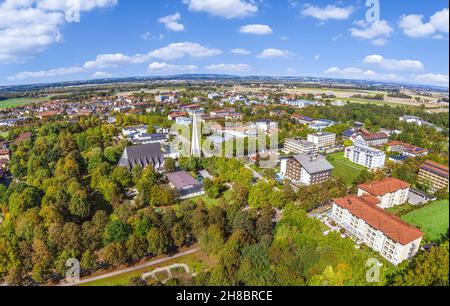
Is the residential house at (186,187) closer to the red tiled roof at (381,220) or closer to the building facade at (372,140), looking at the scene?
the red tiled roof at (381,220)

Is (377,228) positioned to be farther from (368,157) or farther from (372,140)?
(372,140)

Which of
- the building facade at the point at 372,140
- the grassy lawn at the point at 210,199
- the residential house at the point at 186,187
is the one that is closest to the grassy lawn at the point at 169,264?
the grassy lawn at the point at 210,199

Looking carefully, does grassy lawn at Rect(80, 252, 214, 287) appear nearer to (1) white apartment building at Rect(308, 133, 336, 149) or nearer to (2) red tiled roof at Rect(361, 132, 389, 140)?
(1) white apartment building at Rect(308, 133, 336, 149)

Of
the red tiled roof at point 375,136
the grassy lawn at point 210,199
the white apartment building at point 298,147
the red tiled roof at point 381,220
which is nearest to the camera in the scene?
the red tiled roof at point 381,220

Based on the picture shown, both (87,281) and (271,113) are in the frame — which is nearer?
(87,281)

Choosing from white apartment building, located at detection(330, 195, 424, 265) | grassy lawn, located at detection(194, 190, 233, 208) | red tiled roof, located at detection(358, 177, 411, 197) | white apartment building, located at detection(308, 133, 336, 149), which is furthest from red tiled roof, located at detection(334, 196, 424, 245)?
white apartment building, located at detection(308, 133, 336, 149)

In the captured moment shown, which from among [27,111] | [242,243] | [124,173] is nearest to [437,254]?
[242,243]

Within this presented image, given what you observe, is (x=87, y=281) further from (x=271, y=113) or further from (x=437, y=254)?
(x=271, y=113)
